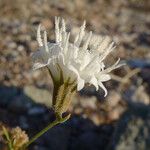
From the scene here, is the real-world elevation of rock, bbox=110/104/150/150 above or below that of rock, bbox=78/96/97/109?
above

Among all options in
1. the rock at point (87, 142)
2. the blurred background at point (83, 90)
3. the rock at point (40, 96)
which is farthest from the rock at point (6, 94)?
the rock at point (87, 142)

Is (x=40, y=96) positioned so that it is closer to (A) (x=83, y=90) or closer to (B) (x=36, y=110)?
(B) (x=36, y=110)

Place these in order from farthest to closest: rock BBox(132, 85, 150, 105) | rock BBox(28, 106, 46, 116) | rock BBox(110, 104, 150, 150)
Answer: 1. rock BBox(132, 85, 150, 105)
2. rock BBox(28, 106, 46, 116)
3. rock BBox(110, 104, 150, 150)

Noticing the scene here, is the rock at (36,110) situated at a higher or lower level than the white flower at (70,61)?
lower

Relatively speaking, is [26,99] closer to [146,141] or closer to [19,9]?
[146,141]

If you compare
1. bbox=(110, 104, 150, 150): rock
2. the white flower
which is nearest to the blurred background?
bbox=(110, 104, 150, 150): rock

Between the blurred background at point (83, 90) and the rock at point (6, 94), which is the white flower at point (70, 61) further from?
the rock at point (6, 94)

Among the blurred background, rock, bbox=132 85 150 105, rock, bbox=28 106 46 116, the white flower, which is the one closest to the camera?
the white flower

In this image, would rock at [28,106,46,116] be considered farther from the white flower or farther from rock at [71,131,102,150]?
the white flower

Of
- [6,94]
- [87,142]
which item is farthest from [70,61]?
[6,94]
